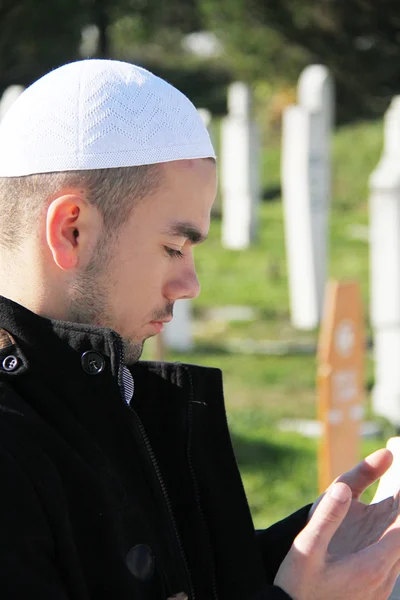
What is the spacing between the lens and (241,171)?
13273 mm

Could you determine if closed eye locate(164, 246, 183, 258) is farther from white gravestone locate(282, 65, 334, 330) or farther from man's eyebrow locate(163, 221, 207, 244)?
white gravestone locate(282, 65, 334, 330)

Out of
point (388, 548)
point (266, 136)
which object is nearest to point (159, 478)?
point (388, 548)

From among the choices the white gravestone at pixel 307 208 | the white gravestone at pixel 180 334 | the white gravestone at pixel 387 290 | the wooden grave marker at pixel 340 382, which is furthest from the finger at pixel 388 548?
the white gravestone at pixel 307 208

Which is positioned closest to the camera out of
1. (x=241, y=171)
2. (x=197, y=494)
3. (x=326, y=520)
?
(x=326, y=520)

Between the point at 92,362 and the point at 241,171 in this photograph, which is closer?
the point at 92,362

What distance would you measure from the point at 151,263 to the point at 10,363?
0.88 feet

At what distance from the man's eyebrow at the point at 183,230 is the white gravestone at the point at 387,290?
5.39 meters

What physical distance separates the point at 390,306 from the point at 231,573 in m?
5.42

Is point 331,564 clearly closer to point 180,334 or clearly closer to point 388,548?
point 388,548

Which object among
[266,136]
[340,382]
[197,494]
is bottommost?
[197,494]

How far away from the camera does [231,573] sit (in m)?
1.60

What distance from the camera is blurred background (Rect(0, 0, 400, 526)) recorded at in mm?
6527

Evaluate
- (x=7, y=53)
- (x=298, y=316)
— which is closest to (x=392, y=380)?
(x=298, y=316)

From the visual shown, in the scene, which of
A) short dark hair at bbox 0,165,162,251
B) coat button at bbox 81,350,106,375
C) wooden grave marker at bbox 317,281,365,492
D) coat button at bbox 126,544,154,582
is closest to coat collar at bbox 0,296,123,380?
coat button at bbox 81,350,106,375
